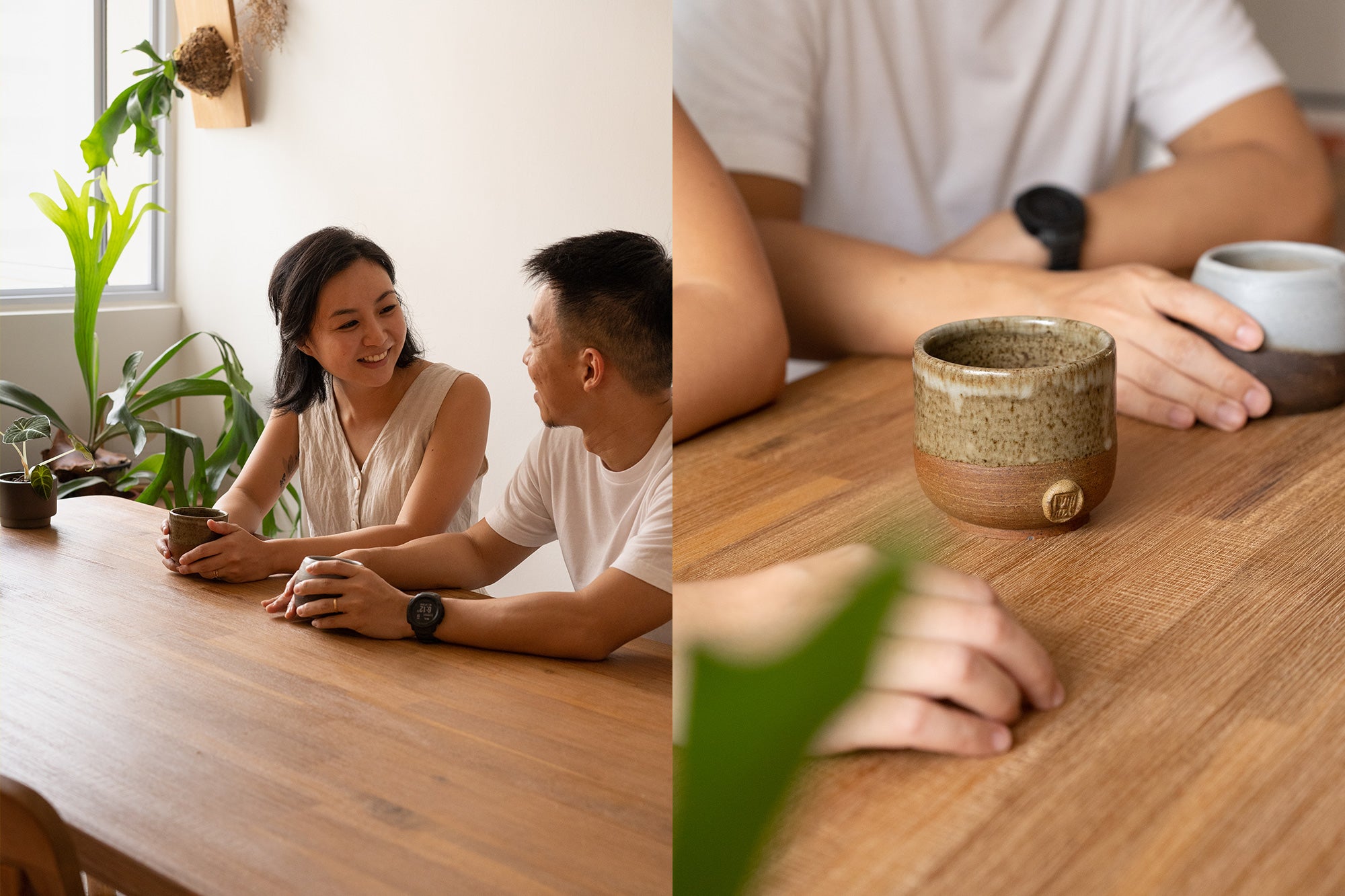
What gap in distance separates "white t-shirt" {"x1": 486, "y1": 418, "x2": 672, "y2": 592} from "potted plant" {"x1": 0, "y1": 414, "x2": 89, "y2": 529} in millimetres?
343

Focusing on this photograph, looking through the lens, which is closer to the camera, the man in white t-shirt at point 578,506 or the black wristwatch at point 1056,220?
the man in white t-shirt at point 578,506

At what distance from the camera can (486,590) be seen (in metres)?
0.67

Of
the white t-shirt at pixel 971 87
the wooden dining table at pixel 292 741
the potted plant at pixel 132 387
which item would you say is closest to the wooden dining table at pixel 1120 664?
the wooden dining table at pixel 292 741

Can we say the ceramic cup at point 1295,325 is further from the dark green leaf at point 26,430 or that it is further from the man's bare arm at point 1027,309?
the dark green leaf at point 26,430

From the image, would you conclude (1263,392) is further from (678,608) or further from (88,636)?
(88,636)

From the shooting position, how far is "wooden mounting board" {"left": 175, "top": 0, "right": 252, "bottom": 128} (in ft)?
2.15

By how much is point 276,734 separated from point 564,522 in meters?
0.19

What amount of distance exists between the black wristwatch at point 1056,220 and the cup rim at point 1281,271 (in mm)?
196

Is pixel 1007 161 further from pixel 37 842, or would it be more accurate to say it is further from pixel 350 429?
pixel 37 842

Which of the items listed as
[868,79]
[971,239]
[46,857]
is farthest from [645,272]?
[868,79]

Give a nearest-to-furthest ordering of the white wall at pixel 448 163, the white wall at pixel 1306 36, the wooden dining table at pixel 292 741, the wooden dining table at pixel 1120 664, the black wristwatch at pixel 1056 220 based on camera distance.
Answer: the wooden dining table at pixel 1120 664 < the wooden dining table at pixel 292 741 < the white wall at pixel 448 163 < the black wristwatch at pixel 1056 220 < the white wall at pixel 1306 36

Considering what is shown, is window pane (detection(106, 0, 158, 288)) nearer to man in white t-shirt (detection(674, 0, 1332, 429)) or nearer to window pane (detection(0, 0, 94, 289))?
window pane (detection(0, 0, 94, 289))

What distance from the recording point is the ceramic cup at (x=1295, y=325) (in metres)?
0.63

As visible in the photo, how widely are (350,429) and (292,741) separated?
0.77 ft
